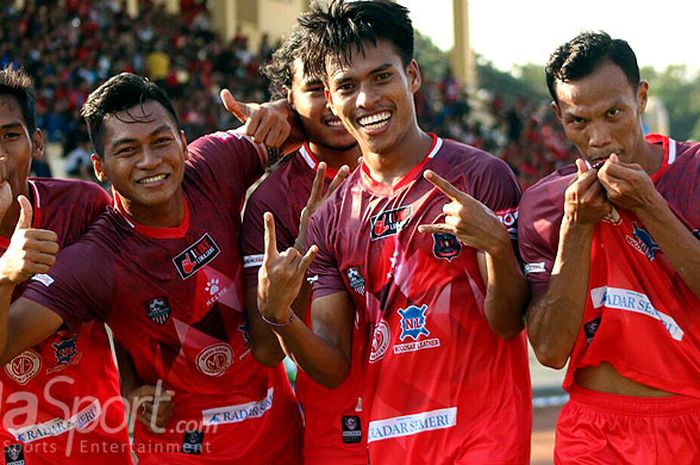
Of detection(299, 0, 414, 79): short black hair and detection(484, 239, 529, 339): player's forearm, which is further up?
detection(299, 0, 414, 79): short black hair

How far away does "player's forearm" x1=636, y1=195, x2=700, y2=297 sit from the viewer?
3.56m

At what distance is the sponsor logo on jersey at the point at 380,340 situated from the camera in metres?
4.12

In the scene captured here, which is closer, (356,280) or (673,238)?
(673,238)

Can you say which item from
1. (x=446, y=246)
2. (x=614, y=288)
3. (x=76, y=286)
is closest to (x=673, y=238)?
(x=614, y=288)

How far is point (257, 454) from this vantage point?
4.79 m

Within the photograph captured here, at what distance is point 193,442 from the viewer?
4.74m

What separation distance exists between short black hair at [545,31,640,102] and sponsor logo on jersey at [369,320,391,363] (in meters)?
1.14

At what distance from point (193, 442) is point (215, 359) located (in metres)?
0.39

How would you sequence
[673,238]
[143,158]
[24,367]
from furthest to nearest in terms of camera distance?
[24,367]
[143,158]
[673,238]

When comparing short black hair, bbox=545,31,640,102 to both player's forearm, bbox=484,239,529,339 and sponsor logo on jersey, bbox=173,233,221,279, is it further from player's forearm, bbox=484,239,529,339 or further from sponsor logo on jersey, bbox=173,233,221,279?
sponsor logo on jersey, bbox=173,233,221,279

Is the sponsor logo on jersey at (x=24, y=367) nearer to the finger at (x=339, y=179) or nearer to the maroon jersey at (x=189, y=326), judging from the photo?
the maroon jersey at (x=189, y=326)

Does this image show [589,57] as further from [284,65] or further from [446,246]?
[284,65]

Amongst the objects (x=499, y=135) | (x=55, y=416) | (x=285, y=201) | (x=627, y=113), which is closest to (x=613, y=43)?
(x=627, y=113)

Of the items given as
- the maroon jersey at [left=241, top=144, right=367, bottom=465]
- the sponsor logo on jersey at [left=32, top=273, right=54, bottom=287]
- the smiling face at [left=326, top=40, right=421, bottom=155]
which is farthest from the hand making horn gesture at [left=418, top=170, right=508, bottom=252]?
the sponsor logo on jersey at [left=32, top=273, right=54, bottom=287]
